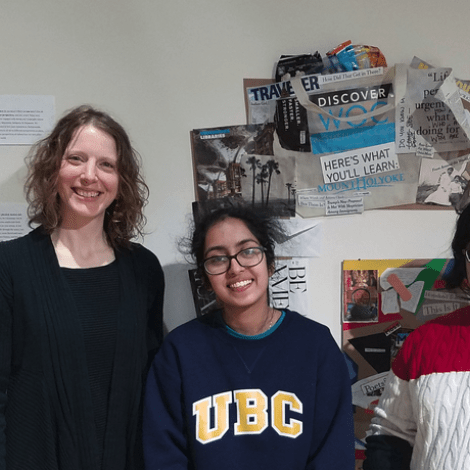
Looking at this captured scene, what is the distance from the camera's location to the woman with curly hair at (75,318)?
1.10 metres

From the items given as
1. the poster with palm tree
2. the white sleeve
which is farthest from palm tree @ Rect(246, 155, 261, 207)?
the white sleeve

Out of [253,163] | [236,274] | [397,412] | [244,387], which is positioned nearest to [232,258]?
[236,274]

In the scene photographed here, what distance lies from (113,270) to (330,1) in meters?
1.03

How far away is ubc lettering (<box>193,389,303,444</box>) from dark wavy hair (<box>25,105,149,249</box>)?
475 mm

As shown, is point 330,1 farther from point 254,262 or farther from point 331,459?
point 331,459

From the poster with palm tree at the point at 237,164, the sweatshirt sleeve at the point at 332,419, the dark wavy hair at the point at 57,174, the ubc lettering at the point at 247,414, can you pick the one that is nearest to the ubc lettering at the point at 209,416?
the ubc lettering at the point at 247,414

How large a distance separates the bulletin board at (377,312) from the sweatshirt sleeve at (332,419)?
0.34 meters

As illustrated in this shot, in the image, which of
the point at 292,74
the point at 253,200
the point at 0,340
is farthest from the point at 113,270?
the point at 292,74

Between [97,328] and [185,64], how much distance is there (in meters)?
0.81

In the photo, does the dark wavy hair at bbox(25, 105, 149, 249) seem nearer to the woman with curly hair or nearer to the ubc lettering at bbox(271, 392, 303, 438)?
the woman with curly hair

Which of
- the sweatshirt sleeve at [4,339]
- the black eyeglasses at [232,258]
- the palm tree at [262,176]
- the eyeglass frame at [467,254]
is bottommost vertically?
the sweatshirt sleeve at [4,339]

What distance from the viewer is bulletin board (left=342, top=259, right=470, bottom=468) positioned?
149 cm

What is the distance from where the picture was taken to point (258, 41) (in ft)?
4.75

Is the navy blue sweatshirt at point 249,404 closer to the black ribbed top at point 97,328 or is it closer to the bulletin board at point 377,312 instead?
the black ribbed top at point 97,328
